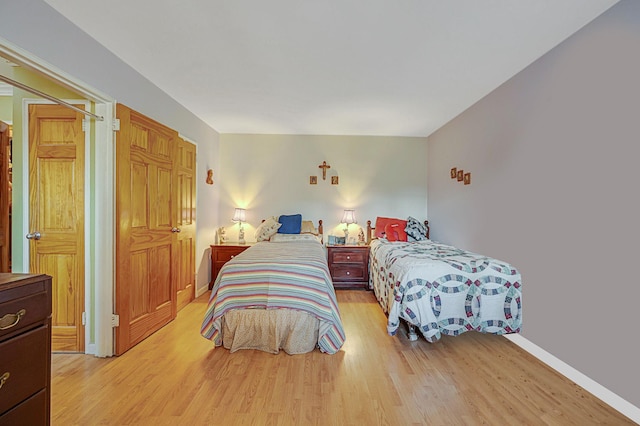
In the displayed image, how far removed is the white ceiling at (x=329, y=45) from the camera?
6.10ft

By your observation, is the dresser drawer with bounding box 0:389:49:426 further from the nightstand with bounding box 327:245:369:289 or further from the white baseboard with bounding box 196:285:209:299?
the nightstand with bounding box 327:245:369:289

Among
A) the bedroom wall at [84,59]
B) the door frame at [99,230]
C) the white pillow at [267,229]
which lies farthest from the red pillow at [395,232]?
the door frame at [99,230]

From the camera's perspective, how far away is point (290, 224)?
468cm

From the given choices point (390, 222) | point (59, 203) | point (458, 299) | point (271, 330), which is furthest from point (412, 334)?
point (59, 203)

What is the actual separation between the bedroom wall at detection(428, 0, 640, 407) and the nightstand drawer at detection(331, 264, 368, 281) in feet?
6.21

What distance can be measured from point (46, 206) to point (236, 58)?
6.42ft

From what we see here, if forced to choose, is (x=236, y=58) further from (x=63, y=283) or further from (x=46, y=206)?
(x=63, y=283)

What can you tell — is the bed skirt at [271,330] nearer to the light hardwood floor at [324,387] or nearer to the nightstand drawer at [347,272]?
the light hardwood floor at [324,387]

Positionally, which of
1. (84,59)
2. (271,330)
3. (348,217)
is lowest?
(271,330)

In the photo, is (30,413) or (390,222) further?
(390,222)

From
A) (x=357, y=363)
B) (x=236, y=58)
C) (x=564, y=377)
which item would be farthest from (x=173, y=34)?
(x=564, y=377)

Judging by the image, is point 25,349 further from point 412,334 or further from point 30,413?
point 412,334

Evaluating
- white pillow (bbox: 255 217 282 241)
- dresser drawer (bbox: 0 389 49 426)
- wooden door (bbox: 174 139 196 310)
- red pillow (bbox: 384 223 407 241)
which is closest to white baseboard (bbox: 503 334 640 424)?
red pillow (bbox: 384 223 407 241)

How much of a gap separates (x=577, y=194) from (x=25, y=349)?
324 centimetres
